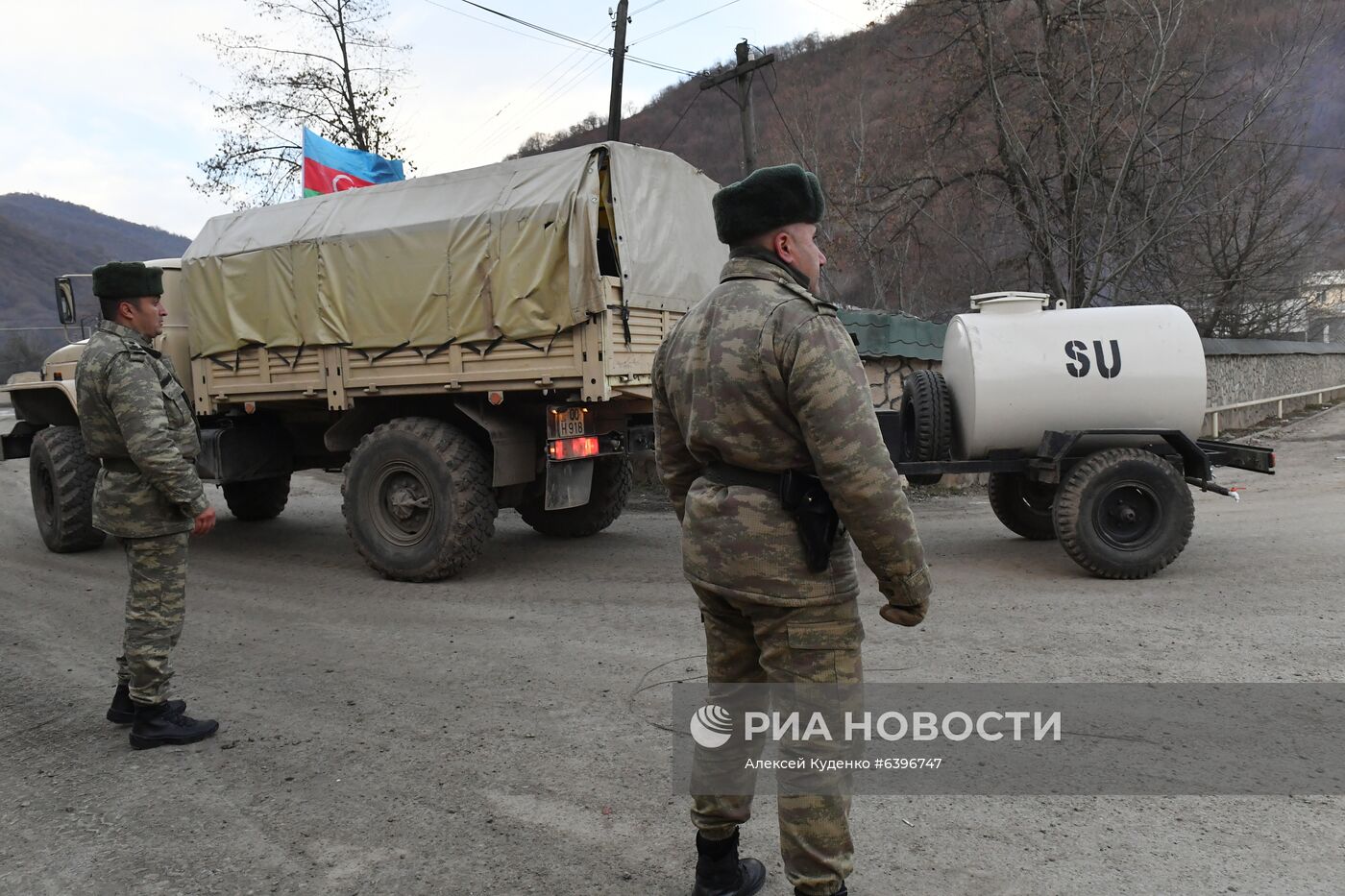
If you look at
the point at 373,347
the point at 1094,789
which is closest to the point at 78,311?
the point at 373,347

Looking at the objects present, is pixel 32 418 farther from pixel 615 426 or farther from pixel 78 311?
pixel 615 426

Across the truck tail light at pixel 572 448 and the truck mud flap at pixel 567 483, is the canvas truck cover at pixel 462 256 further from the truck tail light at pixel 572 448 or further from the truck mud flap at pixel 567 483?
the truck mud flap at pixel 567 483

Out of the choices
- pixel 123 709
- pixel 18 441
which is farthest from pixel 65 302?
pixel 123 709

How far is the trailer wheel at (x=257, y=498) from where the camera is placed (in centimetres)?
983

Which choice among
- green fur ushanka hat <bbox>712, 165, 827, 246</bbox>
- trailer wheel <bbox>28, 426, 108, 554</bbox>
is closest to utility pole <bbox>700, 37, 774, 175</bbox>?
trailer wheel <bbox>28, 426, 108, 554</bbox>

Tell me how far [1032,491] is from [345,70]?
13834mm

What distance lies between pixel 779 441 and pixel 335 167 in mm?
10207

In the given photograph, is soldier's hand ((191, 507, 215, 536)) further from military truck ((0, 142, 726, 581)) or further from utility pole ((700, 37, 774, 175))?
utility pole ((700, 37, 774, 175))

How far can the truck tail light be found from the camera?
6.56 meters

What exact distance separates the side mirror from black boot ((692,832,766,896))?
8.91 meters

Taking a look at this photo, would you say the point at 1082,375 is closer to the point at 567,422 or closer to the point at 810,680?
the point at 567,422

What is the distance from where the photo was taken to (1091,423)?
6.66 meters

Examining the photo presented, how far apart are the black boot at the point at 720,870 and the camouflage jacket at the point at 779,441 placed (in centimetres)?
74

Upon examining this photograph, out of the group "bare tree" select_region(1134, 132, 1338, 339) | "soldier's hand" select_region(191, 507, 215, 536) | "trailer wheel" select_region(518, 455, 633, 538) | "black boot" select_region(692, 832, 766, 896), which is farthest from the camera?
"bare tree" select_region(1134, 132, 1338, 339)
